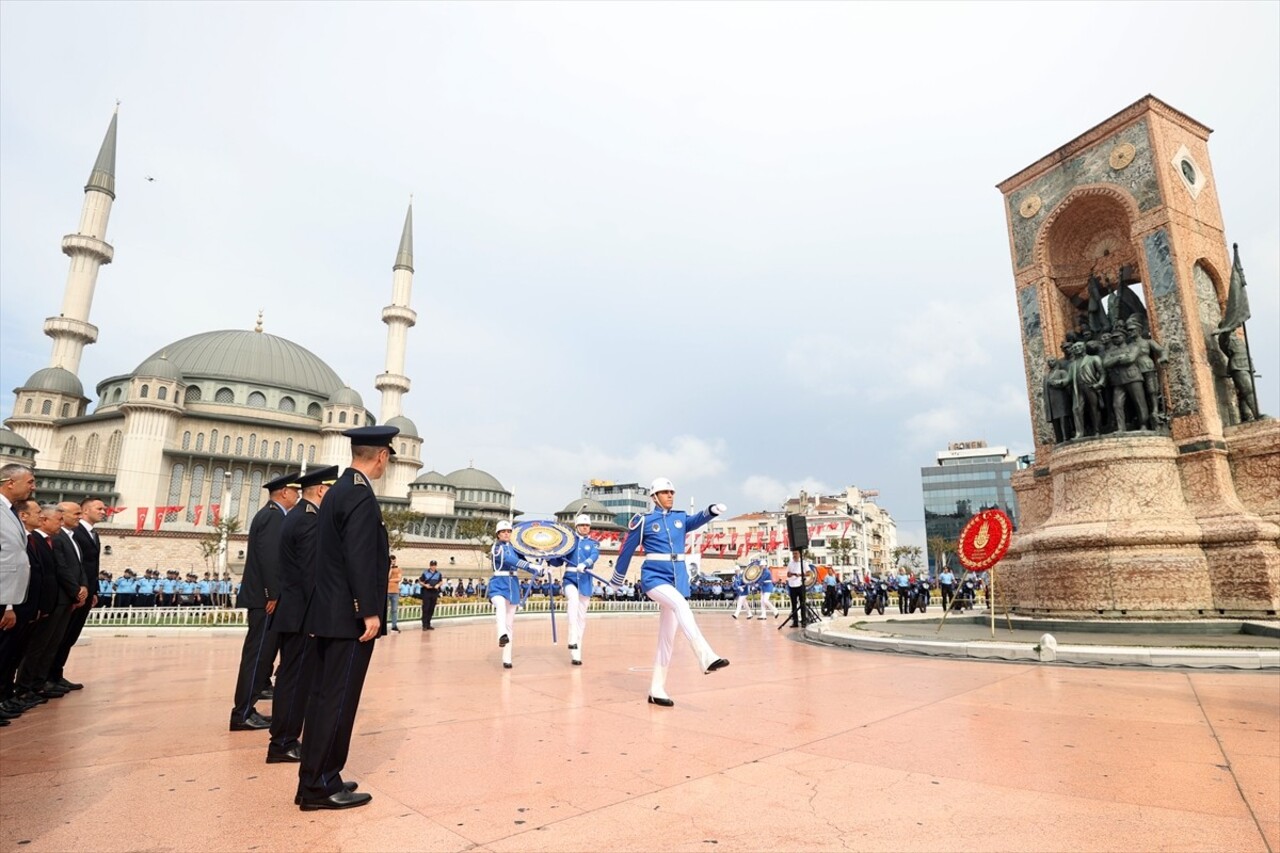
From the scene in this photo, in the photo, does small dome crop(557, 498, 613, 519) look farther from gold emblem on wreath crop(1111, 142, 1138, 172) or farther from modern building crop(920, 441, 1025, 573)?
gold emblem on wreath crop(1111, 142, 1138, 172)

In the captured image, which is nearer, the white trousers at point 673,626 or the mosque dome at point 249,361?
the white trousers at point 673,626

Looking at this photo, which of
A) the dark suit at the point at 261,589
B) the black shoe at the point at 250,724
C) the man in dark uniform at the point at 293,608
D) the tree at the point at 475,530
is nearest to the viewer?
the man in dark uniform at the point at 293,608

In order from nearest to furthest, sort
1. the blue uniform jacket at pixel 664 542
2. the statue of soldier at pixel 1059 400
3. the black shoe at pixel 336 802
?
the black shoe at pixel 336 802, the blue uniform jacket at pixel 664 542, the statue of soldier at pixel 1059 400

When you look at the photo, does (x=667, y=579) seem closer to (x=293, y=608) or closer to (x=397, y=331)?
(x=293, y=608)

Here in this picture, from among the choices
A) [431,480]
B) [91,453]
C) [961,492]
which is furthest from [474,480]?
[961,492]

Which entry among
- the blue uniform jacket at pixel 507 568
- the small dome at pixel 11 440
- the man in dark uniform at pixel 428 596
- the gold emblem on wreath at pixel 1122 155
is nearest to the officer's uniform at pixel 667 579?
the blue uniform jacket at pixel 507 568

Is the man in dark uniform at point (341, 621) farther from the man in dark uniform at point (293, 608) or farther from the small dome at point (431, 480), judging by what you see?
the small dome at point (431, 480)

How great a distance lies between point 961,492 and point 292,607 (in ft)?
366

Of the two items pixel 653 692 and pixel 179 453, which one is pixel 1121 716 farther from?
pixel 179 453

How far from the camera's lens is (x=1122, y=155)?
46.5 ft

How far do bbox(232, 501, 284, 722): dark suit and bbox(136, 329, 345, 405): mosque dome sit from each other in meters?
70.4

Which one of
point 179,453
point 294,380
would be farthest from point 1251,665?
point 294,380

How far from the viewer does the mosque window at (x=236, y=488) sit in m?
58.7

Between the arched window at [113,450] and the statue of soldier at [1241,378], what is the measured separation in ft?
232
